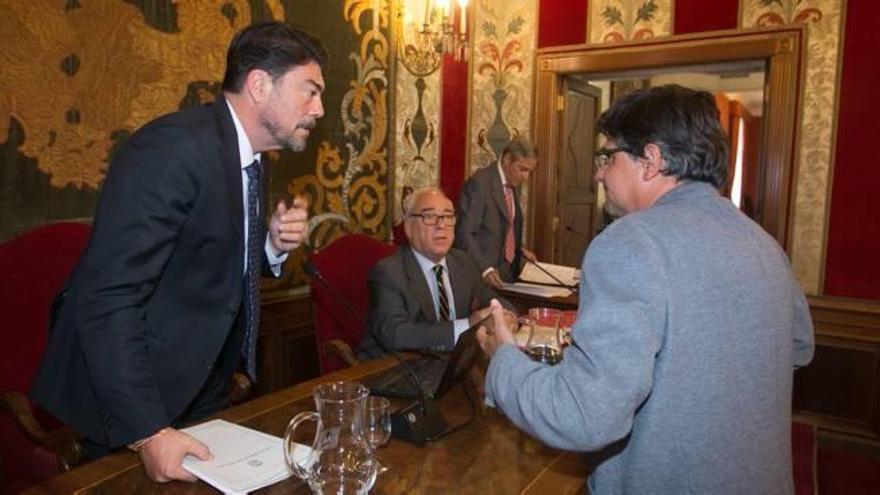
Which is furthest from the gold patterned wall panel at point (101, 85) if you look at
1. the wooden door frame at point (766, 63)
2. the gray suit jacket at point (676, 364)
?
the gray suit jacket at point (676, 364)

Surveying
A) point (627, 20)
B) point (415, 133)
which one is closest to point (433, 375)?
point (415, 133)

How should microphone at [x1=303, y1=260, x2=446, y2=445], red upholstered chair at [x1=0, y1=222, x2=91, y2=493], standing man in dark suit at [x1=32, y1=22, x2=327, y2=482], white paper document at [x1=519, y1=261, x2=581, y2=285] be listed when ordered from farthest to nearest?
white paper document at [x1=519, y1=261, x2=581, y2=285] → red upholstered chair at [x1=0, y1=222, x2=91, y2=493] → microphone at [x1=303, y1=260, x2=446, y2=445] → standing man in dark suit at [x1=32, y1=22, x2=327, y2=482]

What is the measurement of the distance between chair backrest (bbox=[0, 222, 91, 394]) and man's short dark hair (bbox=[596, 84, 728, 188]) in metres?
1.81

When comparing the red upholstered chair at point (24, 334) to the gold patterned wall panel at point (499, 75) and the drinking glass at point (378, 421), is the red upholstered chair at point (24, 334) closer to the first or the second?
the drinking glass at point (378, 421)

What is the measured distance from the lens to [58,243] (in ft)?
6.81

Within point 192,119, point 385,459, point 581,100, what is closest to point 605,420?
point 385,459

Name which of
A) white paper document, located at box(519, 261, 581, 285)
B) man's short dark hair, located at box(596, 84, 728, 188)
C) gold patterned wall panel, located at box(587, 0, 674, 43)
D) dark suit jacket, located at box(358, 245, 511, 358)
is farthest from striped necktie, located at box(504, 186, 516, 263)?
man's short dark hair, located at box(596, 84, 728, 188)

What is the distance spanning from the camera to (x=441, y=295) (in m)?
2.63

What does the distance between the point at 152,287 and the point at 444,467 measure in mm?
722

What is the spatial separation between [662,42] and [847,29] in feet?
3.36

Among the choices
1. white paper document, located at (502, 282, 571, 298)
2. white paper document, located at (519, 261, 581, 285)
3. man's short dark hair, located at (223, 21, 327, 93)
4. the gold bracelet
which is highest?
man's short dark hair, located at (223, 21, 327, 93)

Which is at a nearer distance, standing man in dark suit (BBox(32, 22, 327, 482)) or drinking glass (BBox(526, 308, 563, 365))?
standing man in dark suit (BBox(32, 22, 327, 482))

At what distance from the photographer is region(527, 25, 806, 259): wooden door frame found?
12.4 ft

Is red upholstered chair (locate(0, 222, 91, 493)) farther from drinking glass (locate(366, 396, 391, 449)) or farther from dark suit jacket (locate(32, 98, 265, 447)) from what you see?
drinking glass (locate(366, 396, 391, 449))
